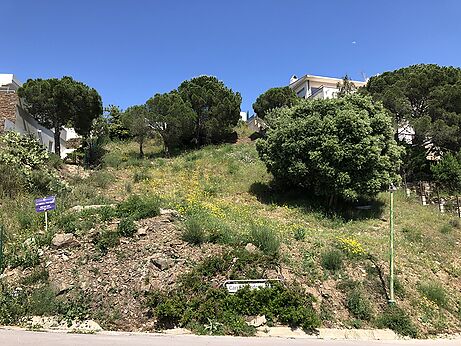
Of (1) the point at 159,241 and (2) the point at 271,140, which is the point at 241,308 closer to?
(1) the point at 159,241

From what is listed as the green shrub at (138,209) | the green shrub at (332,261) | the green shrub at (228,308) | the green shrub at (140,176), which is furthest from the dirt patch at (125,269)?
the green shrub at (140,176)

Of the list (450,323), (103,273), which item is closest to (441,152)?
(450,323)

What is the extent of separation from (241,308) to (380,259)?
6.02 meters

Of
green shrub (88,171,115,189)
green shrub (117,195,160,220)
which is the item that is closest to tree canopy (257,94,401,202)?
green shrub (88,171,115,189)

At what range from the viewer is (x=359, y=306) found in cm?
1062

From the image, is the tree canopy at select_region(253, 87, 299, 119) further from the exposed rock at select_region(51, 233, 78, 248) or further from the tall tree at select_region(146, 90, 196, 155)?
the exposed rock at select_region(51, 233, 78, 248)

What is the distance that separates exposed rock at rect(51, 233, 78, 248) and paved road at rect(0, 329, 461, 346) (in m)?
3.59

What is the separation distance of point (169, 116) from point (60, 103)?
285 inches

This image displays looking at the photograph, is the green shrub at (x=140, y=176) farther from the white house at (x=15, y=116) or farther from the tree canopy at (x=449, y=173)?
the tree canopy at (x=449, y=173)

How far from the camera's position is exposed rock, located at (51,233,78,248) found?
1144 cm

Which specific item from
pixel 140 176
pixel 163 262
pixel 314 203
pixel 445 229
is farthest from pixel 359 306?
pixel 140 176

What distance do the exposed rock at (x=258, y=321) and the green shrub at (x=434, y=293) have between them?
18.0 ft

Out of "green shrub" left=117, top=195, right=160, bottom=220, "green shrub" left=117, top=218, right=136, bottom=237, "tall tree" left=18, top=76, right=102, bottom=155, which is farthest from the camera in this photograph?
"tall tree" left=18, top=76, right=102, bottom=155

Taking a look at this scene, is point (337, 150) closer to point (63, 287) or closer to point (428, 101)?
point (428, 101)
